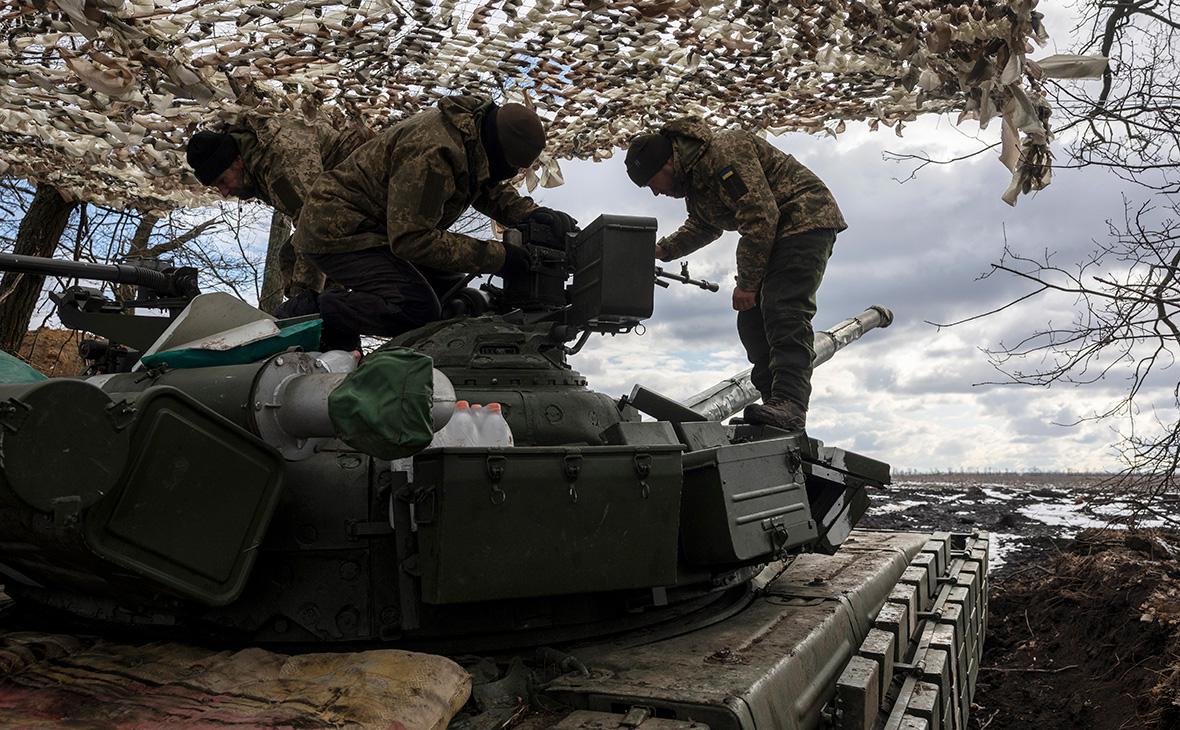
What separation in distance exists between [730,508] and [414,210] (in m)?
1.92

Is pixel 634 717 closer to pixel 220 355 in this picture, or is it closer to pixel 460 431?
pixel 460 431

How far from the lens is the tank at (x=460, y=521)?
2830 mm

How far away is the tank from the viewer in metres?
2.83

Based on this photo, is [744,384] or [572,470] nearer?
[572,470]

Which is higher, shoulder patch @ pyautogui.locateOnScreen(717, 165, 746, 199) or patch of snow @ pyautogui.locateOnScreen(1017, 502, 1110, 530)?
shoulder patch @ pyautogui.locateOnScreen(717, 165, 746, 199)

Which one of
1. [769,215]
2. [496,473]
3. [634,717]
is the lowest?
[634,717]

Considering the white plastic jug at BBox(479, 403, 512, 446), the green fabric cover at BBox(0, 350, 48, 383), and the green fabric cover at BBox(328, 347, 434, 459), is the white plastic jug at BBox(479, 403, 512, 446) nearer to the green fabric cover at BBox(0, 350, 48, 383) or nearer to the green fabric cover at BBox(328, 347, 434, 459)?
the green fabric cover at BBox(328, 347, 434, 459)

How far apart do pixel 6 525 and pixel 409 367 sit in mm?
1311

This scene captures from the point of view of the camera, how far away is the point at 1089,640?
7.72 metres

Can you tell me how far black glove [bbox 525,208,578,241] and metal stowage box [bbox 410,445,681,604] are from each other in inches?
69.6

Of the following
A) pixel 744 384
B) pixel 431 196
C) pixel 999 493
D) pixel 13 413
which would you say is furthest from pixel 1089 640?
pixel 999 493

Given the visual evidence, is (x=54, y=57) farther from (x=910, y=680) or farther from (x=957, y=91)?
(x=910, y=680)

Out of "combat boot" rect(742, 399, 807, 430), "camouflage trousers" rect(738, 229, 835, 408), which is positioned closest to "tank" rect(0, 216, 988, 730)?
"combat boot" rect(742, 399, 807, 430)

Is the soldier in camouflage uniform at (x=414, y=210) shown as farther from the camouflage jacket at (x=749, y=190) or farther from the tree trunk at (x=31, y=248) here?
the tree trunk at (x=31, y=248)
